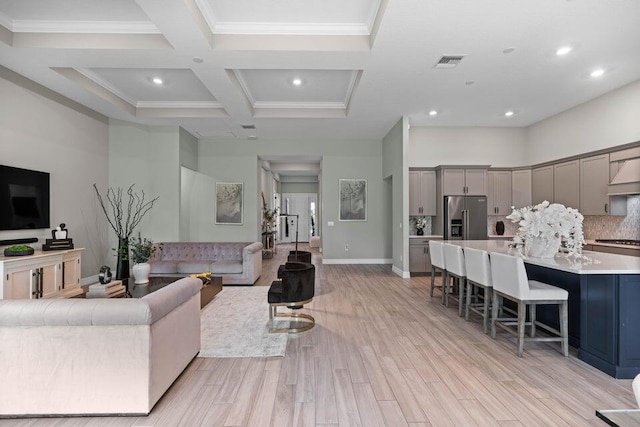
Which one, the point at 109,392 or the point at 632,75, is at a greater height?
the point at 632,75

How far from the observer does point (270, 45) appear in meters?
3.83

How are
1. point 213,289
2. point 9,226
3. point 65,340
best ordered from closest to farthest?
point 65,340, point 9,226, point 213,289

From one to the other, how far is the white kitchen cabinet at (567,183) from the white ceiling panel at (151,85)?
6979 millimetres

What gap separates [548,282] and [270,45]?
428cm

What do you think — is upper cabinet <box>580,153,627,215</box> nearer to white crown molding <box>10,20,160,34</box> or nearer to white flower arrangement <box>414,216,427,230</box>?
white flower arrangement <box>414,216,427,230</box>

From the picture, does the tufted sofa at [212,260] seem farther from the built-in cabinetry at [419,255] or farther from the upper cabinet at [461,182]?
the upper cabinet at [461,182]

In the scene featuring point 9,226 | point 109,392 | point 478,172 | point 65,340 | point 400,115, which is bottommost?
point 109,392

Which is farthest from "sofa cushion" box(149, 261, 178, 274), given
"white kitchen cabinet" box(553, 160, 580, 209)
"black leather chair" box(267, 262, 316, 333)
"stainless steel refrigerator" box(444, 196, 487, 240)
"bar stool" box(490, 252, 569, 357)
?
"white kitchen cabinet" box(553, 160, 580, 209)

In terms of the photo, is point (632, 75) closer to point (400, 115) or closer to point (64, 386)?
point (400, 115)

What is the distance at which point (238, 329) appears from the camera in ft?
12.2

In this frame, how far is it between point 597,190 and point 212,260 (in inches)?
277

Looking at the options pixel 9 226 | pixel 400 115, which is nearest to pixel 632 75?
pixel 400 115

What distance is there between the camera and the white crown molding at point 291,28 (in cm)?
376

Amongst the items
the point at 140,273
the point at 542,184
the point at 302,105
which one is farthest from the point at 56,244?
the point at 542,184
